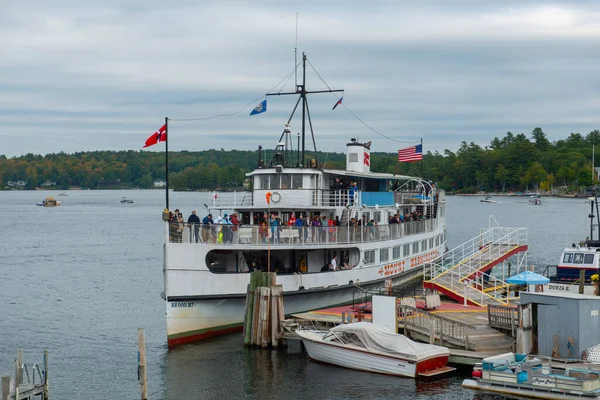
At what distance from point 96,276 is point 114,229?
2240 inches

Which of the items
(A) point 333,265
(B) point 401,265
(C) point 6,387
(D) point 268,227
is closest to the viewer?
(C) point 6,387

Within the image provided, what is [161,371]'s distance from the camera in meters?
30.8

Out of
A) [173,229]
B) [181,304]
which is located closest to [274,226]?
[173,229]

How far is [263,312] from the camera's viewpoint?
32406mm

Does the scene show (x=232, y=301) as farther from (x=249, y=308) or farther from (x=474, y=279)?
(x=474, y=279)

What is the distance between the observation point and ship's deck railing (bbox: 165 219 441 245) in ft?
109

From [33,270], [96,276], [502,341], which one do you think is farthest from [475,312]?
[33,270]

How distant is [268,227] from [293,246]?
4.60 ft

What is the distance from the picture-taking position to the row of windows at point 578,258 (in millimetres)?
40375

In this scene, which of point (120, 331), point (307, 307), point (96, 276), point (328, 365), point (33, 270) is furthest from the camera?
point (33, 270)

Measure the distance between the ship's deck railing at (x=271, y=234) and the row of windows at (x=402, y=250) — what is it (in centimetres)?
79

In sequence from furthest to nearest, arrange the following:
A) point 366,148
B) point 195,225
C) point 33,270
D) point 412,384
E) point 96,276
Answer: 1. point 33,270
2. point 96,276
3. point 366,148
4. point 195,225
5. point 412,384

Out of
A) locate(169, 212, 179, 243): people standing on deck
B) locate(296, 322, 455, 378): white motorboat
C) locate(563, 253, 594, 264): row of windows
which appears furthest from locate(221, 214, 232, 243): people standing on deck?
locate(563, 253, 594, 264): row of windows

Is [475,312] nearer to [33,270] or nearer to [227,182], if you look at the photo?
[33,270]
